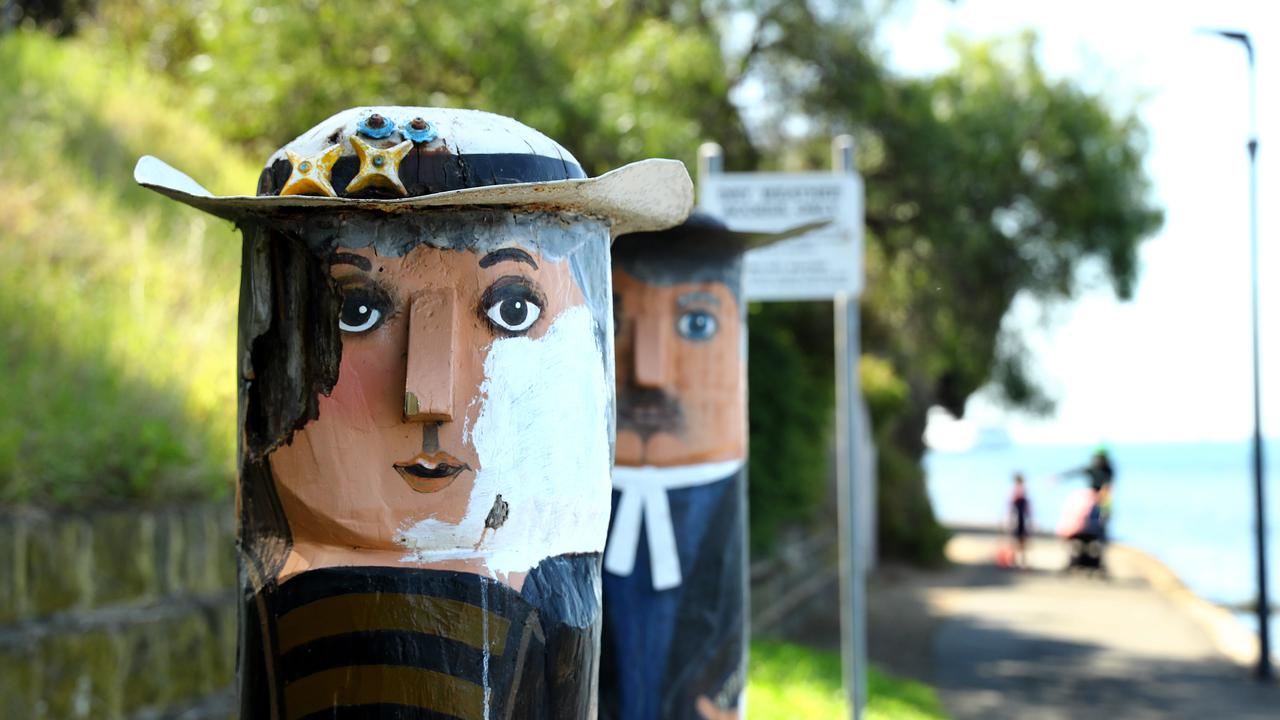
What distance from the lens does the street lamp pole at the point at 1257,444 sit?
9.58 metres

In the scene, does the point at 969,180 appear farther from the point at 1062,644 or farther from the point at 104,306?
the point at 104,306

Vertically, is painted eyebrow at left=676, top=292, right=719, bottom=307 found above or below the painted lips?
above

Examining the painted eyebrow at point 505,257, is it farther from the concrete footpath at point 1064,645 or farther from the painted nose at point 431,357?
the concrete footpath at point 1064,645

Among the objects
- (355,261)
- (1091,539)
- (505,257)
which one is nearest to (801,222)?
(505,257)

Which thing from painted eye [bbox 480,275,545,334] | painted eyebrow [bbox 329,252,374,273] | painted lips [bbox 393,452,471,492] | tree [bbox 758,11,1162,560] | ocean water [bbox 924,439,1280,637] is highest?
tree [bbox 758,11,1162,560]

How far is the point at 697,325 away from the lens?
3.80 meters

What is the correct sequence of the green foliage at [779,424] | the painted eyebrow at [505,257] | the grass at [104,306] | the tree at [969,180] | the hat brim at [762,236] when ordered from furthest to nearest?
the tree at [969,180] → the green foliage at [779,424] → the grass at [104,306] → the hat brim at [762,236] → the painted eyebrow at [505,257]

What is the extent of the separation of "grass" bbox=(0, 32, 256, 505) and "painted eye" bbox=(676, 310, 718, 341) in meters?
2.29

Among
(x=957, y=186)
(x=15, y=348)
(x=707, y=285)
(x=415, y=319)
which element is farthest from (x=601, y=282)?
(x=957, y=186)

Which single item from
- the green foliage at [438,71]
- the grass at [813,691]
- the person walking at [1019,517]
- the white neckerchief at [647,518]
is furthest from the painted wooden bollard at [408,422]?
the person walking at [1019,517]

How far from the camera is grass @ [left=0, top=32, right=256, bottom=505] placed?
4816mm

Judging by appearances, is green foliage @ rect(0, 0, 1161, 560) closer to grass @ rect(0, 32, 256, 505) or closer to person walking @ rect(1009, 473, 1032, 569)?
grass @ rect(0, 32, 256, 505)

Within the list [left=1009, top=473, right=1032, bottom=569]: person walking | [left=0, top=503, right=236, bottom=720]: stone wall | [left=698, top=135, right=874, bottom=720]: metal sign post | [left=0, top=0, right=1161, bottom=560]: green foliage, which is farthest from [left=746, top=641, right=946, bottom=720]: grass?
[left=1009, top=473, right=1032, bottom=569]: person walking

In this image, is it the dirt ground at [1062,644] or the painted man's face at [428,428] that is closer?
the painted man's face at [428,428]
